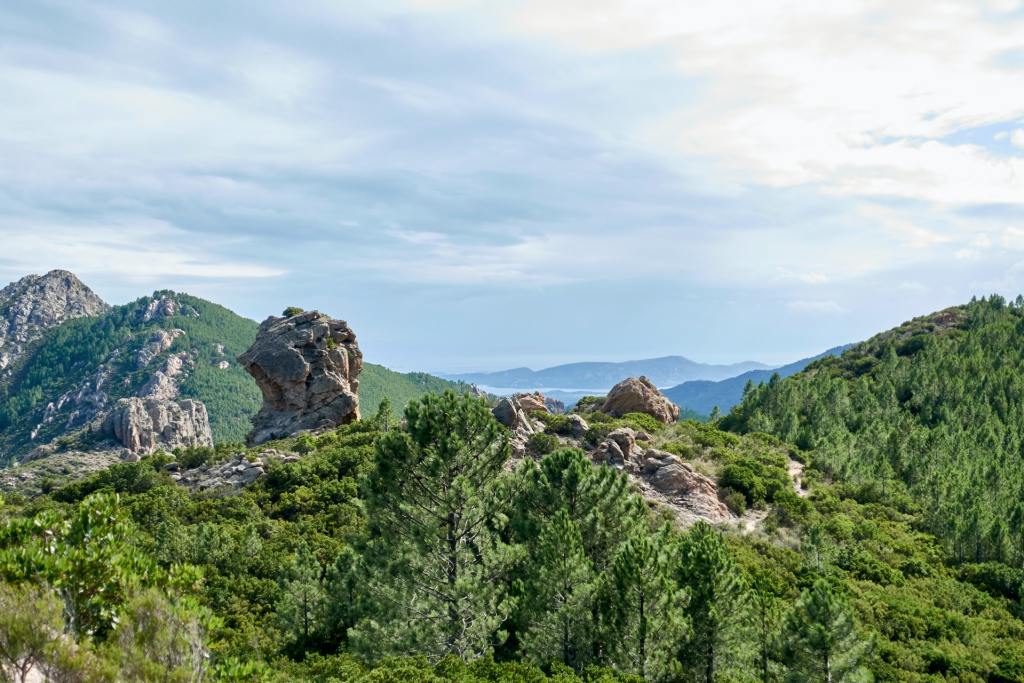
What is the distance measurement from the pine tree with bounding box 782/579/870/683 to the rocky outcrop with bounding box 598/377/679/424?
53.7 m

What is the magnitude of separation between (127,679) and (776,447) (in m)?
73.4

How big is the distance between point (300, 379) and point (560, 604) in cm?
5729

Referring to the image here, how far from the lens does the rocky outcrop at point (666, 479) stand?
49350mm

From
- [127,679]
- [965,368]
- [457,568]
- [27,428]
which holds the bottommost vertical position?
[27,428]

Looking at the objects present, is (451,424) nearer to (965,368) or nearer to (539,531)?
(539,531)

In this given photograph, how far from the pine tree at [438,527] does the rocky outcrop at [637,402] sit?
55.1 meters

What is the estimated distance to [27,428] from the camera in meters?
185

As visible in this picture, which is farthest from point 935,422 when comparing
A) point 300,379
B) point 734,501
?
point 300,379

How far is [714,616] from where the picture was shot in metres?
23.6

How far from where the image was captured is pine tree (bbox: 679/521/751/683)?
23797 millimetres

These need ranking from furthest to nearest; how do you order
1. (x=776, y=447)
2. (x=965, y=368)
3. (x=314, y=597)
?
(x=965, y=368) < (x=776, y=447) < (x=314, y=597)

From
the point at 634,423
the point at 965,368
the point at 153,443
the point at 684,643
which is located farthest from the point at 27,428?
the point at 965,368

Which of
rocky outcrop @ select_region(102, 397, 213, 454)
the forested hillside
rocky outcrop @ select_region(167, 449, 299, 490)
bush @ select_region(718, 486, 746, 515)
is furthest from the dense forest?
rocky outcrop @ select_region(102, 397, 213, 454)

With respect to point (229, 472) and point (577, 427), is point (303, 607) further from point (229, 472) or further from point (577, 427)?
point (577, 427)
